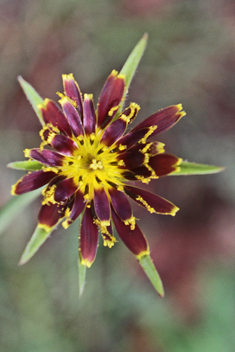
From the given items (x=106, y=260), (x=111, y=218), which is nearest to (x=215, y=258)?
(x=106, y=260)

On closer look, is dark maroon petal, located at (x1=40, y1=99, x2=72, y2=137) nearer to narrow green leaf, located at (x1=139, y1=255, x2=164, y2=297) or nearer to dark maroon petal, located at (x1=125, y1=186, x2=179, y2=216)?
dark maroon petal, located at (x1=125, y1=186, x2=179, y2=216)

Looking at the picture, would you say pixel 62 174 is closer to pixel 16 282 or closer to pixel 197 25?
pixel 16 282

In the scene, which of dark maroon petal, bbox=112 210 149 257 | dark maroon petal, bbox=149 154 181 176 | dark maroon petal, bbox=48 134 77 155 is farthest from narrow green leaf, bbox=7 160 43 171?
dark maroon petal, bbox=149 154 181 176

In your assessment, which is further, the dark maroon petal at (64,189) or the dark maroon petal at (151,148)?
the dark maroon petal at (151,148)

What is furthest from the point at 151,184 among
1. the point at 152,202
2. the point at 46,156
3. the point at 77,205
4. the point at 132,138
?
the point at 46,156

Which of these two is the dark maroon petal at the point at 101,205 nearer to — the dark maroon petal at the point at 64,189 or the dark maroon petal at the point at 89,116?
the dark maroon petal at the point at 64,189

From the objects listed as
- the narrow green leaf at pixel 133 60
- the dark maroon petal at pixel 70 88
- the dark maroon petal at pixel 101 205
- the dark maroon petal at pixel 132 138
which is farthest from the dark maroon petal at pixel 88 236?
the narrow green leaf at pixel 133 60
